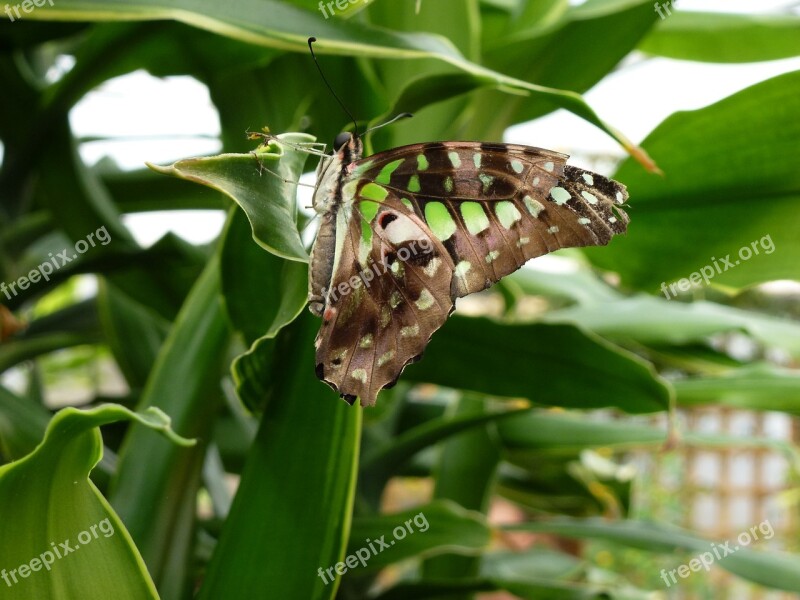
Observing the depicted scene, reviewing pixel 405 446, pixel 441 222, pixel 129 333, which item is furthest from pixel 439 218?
pixel 129 333

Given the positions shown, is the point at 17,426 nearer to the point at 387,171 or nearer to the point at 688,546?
the point at 387,171

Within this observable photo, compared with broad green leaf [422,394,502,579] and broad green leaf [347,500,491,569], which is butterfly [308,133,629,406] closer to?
Answer: broad green leaf [347,500,491,569]

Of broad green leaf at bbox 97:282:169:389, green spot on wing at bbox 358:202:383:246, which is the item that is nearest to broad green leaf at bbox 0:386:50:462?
broad green leaf at bbox 97:282:169:389

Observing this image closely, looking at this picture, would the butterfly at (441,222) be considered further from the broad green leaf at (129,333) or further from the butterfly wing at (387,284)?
the broad green leaf at (129,333)

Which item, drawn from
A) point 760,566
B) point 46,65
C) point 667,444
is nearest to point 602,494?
point 760,566

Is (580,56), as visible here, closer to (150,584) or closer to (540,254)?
(540,254)
